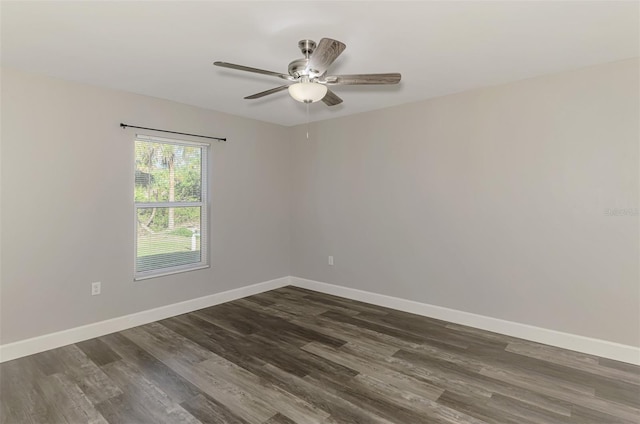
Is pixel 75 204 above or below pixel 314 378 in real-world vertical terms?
above

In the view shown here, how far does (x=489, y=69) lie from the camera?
283cm

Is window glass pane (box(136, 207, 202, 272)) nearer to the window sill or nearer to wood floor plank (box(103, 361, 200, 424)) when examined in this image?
the window sill

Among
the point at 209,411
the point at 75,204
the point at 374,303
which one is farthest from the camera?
the point at 374,303

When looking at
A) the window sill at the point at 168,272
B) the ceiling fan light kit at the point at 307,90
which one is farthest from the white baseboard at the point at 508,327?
the ceiling fan light kit at the point at 307,90

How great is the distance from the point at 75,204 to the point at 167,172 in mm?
964

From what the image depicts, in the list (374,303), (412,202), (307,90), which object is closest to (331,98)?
(307,90)

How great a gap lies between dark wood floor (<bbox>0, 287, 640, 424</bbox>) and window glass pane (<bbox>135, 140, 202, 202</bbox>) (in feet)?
4.64

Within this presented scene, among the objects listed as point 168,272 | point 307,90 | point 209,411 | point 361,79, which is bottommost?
point 209,411

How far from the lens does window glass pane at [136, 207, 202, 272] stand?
143 inches

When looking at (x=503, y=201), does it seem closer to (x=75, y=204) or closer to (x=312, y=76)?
(x=312, y=76)

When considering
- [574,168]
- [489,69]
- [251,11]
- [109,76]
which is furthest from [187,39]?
[574,168]

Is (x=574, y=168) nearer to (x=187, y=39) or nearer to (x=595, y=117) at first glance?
(x=595, y=117)

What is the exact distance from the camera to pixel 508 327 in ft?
10.6

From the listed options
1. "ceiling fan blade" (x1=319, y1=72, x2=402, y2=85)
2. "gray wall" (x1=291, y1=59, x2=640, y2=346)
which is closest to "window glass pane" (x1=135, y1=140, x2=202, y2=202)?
"gray wall" (x1=291, y1=59, x2=640, y2=346)
